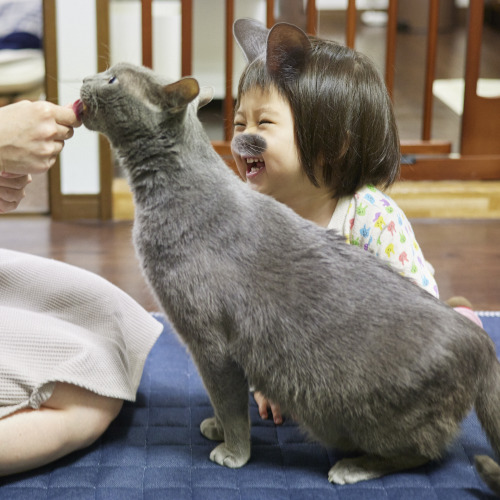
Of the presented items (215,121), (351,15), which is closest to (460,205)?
(351,15)

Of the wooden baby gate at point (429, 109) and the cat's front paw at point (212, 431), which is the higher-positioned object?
the wooden baby gate at point (429, 109)

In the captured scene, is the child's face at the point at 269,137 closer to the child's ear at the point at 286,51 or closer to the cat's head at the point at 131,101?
the child's ear at the point at 286,51

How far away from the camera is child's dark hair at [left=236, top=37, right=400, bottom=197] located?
51.4 inches

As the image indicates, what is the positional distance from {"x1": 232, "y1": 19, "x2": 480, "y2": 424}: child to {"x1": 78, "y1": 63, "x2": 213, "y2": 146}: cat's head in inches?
10.0

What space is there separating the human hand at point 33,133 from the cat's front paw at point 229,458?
528mm

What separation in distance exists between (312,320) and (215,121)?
238 centimetres

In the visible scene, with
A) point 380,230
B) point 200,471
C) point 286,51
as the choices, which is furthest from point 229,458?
point 286,51

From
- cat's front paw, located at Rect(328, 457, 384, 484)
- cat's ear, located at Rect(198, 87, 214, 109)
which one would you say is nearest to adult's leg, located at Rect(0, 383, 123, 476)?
cat's front paw, located at Rect(328, 457, 384, 484)

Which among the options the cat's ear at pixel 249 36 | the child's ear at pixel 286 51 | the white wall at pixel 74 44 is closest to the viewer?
the child's ear at pixel 286 51

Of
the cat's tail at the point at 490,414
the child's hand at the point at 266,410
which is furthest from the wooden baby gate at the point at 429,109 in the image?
the cat's tail at the point at 490,414

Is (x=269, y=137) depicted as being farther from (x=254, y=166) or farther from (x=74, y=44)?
(x=74, y=44)

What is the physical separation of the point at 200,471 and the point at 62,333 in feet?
1.04

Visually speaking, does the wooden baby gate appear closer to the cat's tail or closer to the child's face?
the child's face

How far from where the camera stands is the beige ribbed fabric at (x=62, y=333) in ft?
3.90
